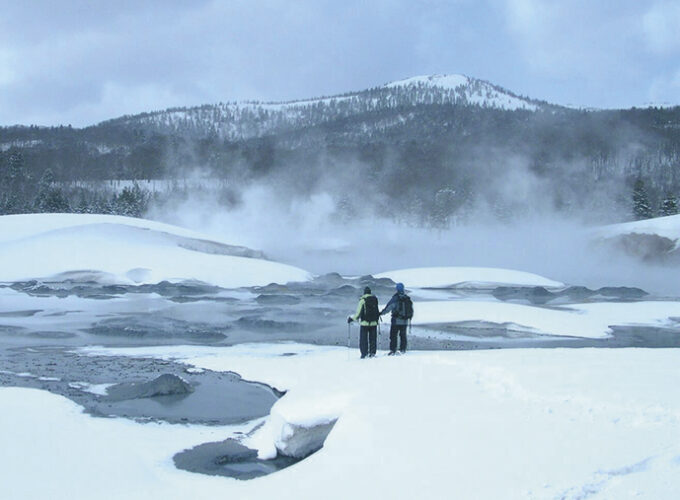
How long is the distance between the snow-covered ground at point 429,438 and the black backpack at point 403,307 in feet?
6.56

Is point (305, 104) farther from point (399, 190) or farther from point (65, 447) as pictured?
point (65, 447)

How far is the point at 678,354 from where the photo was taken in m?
8.32

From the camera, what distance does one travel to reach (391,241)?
7562cm

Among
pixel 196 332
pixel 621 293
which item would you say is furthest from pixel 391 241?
pixel 196 332

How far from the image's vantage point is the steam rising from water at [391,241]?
49.0 metres

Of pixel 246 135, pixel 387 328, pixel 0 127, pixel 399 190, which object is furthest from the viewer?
pixel 246 135

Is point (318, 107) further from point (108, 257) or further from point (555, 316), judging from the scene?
point (555, 316)

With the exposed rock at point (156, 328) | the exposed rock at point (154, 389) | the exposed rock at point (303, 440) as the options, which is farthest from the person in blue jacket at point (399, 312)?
the exposed rock at point (156, 328)

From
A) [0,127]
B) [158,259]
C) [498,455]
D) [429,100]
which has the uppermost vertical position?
[429,100]

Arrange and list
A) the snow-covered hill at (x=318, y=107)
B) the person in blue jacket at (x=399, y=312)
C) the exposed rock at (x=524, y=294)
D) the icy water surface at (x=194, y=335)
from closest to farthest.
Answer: the icy water surface at (x=194, y=335) < the person in blue jacket at (x=399, y=312) < the exposed rock at (x=524, y=294) < the snow-covered hill at (x=318, y=107)

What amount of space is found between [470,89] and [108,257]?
567ft

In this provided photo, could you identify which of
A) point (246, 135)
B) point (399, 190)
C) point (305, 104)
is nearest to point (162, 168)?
point (399, 190)

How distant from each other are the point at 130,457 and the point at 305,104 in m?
191

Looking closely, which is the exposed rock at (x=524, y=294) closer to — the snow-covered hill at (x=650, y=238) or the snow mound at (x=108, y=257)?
the snow mound at (x=108, y=257)
